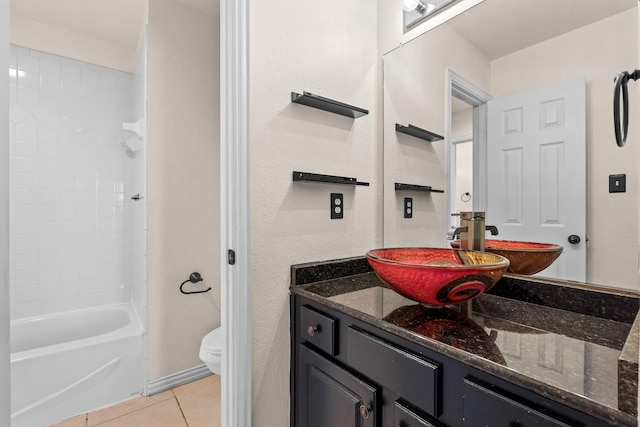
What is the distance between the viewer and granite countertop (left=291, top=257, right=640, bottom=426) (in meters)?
0.52

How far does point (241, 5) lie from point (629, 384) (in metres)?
1.42

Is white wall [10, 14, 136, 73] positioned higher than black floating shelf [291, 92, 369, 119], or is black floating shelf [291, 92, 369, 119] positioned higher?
white wall [10, 14, 136, 73]

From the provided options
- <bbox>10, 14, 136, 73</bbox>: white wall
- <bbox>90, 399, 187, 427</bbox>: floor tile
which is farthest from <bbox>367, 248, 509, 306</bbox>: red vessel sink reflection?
<bbox>10, 14, 136, 73</bbox>: white wall

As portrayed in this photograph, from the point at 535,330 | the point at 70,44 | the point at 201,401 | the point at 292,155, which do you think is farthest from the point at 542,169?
the point at 70,44

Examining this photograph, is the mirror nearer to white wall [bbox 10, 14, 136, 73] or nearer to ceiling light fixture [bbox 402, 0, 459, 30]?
ceiling light fixture [bbox 402, 0, 459, 30]

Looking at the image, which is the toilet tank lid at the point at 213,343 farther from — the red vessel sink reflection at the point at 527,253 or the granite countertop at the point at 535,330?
the red vessel sink reflection at the point at 527,253

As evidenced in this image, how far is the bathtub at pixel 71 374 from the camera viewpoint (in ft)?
5.92

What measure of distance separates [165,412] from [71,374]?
66 centimetres

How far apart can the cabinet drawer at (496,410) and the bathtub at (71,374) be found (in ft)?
7.03

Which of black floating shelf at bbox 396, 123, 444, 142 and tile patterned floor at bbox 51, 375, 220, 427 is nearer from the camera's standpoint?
black floating shelf at bbox 396, 123, 444, 142

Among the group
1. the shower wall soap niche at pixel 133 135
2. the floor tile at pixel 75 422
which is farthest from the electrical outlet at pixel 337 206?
the floor tile at pixel 75 422

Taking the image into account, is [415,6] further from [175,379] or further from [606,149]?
[175,379]

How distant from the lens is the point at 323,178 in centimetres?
131

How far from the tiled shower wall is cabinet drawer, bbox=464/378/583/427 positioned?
307cm
